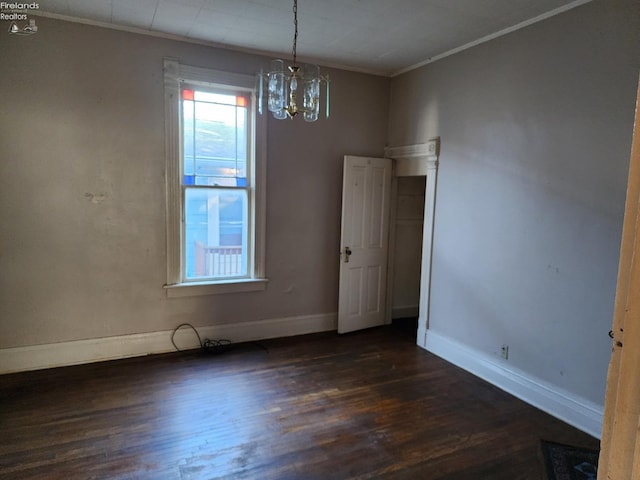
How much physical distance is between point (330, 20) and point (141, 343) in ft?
11.2

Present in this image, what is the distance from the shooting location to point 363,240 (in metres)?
4.88

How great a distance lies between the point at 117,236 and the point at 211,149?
4.04ft

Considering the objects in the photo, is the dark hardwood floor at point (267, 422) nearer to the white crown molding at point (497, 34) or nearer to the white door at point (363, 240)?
the white door at point (363, 240)

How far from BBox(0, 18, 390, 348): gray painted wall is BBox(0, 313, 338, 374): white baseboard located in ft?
0.25

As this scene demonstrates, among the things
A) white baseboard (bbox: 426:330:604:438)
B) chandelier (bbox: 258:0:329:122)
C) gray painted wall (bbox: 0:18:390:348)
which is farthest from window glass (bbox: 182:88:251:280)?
white baseboard (bbox: 426:330:604:438)

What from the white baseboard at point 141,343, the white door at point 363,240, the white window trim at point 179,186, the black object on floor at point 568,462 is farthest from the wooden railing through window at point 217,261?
the black object on floor at point 568,462

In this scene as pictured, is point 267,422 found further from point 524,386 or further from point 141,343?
point 524,386

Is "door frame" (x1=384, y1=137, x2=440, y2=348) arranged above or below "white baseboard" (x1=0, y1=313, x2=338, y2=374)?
above

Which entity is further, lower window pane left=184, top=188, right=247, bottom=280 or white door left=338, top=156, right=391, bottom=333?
white door left=338, top=156, right=391, bottom=333

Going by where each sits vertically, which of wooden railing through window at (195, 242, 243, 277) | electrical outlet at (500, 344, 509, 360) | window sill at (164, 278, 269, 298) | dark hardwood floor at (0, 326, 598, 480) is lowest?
dark hardwood floor at (0, 326, 598, 480)

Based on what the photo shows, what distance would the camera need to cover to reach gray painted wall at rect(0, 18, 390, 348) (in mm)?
3477

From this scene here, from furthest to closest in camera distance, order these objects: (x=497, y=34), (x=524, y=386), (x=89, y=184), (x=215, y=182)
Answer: (x=215, y=182) → (x=89, y=184) → (x=497, y=34) → (x=524, y=386)

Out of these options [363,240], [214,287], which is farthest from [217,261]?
[363,240]

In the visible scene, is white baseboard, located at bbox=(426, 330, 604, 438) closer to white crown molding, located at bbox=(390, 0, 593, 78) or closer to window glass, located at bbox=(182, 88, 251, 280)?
window glass, located at bbox=(182, 88, 251, 280)
